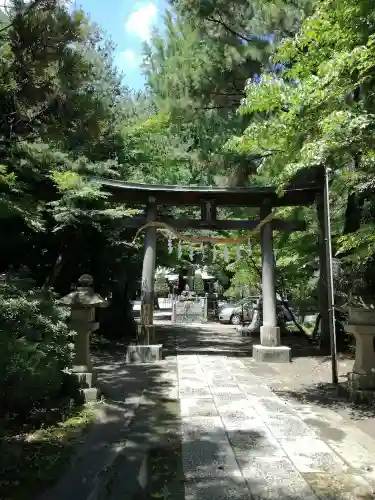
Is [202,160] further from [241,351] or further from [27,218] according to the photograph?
[27,218]

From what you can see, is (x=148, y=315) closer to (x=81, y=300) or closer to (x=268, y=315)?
(x=268, y=315)

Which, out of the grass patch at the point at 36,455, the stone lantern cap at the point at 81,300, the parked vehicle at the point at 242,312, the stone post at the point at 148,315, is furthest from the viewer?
the parked vehicle at the point at 242,312

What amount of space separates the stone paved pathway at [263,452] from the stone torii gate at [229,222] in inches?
150

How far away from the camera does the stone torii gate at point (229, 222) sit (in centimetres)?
1081

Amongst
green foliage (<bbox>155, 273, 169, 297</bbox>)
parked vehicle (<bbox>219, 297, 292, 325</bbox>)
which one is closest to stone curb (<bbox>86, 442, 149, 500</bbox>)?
parked vehicle (<bbox>219, 297, 292, 325</bbox>)

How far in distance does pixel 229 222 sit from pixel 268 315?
2.66 metres

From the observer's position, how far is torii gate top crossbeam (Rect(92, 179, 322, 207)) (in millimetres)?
10805

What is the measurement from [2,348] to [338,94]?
492cm

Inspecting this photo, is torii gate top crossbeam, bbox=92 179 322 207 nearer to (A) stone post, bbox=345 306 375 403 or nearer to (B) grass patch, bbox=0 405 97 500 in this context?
(A) stone post, bbox=345 306 375 403

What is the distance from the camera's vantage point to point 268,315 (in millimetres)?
10914

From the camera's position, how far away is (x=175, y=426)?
212 inches

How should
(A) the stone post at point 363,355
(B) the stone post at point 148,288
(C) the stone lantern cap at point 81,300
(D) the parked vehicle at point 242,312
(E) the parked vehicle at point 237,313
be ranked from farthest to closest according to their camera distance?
(E) the parked vehicle at point 237,313, (D) the parked vehicle at point 242,312, (B) the stone post at point 148,288, (C) the stone lantern cap at point 81,300, (A) the stone post at point 363,355

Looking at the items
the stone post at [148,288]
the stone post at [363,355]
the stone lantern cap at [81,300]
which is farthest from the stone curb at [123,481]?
the stone post at [148,288]

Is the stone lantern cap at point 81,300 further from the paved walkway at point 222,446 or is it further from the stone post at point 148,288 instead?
the stone post at point 148,288
